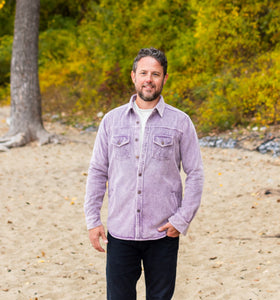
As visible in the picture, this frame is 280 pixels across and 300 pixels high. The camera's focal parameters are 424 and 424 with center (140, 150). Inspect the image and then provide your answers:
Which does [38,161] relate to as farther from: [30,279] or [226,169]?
[30,279]

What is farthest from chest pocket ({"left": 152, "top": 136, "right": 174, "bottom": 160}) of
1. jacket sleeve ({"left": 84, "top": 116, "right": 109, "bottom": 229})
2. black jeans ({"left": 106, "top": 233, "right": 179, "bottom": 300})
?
black jeans ({"left": 106, "top": 233, "right": 179, "bottom": 300})

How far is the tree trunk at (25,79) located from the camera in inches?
473

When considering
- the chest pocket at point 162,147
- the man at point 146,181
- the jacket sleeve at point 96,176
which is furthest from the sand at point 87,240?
the chest pocket at point 162,147

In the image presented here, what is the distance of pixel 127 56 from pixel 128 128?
1504 centimetres

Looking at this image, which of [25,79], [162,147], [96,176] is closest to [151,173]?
[162,147]

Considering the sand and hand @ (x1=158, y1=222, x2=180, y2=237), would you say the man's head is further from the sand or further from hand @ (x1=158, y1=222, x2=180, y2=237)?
the sand

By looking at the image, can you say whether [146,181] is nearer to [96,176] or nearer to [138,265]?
[96,176]

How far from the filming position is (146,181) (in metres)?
2.53

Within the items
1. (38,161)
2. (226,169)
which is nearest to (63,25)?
(38,161)

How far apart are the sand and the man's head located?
8.29ft

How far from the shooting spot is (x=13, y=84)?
12.2 m

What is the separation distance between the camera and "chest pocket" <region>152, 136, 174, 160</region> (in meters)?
2.53

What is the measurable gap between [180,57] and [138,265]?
44.0 feet

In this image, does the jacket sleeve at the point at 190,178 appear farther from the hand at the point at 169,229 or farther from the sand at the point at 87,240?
the sand at the point at 87,240
